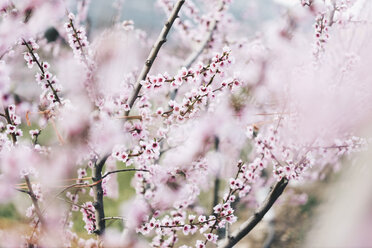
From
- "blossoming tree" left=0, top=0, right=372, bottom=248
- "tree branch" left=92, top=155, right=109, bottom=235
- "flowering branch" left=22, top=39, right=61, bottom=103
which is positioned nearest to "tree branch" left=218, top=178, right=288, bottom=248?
"blossoming tree" left=0, top=0, right=372, bottom=248

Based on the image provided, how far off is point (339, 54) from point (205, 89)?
3674mm

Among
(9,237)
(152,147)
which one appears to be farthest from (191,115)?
(9,237)

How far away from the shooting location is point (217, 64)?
204cm

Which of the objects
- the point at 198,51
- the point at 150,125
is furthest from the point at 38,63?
the point at 198,51

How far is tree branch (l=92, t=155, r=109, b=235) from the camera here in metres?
2.03

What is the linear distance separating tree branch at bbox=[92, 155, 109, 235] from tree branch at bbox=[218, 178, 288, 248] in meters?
0.85

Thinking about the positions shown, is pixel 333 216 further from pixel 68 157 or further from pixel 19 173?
pixel 68 157

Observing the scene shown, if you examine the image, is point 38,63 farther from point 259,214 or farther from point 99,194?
point 259,214

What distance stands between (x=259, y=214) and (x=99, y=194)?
1.08 meters

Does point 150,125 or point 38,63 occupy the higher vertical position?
point 38,63

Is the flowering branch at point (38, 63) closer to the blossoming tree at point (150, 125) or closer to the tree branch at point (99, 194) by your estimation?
the blossoming tree at point (150, 125)

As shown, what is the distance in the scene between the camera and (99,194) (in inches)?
82.4

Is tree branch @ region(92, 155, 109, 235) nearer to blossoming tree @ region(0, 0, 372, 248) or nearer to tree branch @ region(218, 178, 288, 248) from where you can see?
blossoming tree @ region(0, 0, 372, 248)

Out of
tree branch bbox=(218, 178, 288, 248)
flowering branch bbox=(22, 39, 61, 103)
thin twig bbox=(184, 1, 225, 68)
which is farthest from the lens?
thin twig bbox=(184, 1, 225, 68)
